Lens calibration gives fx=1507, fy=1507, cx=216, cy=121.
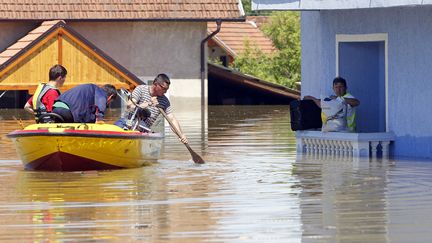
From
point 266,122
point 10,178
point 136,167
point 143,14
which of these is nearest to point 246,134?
point 266,122

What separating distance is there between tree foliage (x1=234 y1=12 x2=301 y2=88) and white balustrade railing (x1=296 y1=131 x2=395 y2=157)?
26985mm

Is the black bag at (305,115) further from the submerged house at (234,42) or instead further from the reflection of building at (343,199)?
the submerged house at (234,42)

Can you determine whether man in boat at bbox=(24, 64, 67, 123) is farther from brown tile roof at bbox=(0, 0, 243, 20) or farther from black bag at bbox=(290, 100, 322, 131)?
brown tile roof at bbox=(0, 0, 243, 20)

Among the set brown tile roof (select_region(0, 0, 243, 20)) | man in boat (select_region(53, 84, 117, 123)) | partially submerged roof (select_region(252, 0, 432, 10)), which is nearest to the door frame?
partially submerged roof (select_region(252, 0, 432, 10))

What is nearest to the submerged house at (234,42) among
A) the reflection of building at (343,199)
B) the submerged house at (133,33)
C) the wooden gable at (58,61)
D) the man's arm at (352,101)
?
the submerged house at (133,33)

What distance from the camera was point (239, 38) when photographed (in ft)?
196

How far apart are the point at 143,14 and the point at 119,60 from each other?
5.38 ft

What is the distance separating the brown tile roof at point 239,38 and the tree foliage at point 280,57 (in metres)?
1.91

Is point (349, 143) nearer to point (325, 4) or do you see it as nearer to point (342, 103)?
point (342, 103)

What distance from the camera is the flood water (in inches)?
528

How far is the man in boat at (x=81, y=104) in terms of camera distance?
→ 66.9ft

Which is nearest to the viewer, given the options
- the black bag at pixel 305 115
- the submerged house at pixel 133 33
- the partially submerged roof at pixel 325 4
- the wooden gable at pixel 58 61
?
the partially submerged roof at pixel 325 4

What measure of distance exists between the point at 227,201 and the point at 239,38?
43.6 m

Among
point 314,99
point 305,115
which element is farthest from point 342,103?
point 305,115
